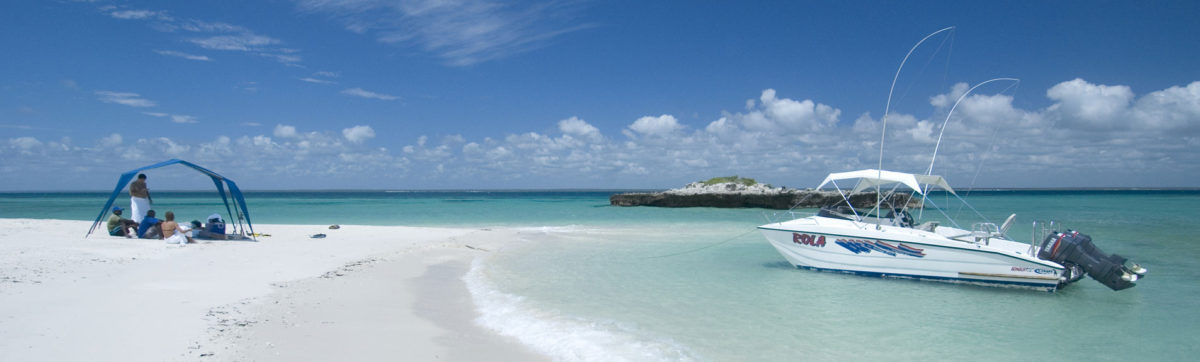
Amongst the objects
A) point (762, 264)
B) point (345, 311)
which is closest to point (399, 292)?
point (345, 311)

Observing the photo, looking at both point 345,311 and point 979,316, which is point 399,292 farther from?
point 979,316

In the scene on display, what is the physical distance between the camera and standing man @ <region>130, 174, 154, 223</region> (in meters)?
14.4

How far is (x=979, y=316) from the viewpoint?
8.30 m

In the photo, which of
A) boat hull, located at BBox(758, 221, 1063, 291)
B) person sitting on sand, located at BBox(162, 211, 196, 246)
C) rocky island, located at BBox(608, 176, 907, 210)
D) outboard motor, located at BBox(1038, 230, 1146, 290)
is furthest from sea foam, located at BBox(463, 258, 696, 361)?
rocky island, located at BBox(608, 176, 907, 210)

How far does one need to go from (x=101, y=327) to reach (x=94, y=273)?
383cm

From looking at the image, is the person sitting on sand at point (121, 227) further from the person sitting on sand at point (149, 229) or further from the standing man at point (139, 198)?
the standing man at point (139, 198)

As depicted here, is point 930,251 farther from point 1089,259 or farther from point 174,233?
point 174,233

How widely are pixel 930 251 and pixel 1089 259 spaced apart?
7.03ft

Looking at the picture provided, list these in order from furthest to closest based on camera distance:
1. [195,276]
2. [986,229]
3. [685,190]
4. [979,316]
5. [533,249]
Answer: [685,190], [533,249], [986,229], [195,276], [979,316]

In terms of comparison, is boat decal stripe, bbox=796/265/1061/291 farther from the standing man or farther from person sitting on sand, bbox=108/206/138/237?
the standing man

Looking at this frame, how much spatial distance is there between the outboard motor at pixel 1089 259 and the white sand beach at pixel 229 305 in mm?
8700

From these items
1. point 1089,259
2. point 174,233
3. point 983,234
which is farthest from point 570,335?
point 174,233

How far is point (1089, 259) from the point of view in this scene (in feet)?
30.9

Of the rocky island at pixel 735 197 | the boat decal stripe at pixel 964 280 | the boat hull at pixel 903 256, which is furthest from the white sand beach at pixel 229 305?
the rocky island at pixel 735 197
